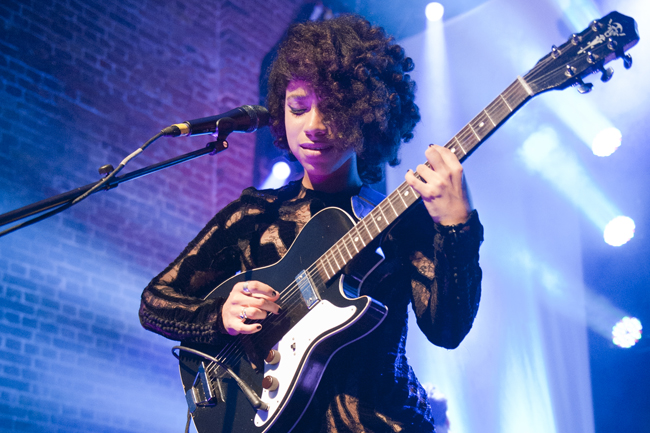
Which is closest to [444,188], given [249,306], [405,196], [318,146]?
[405,196]

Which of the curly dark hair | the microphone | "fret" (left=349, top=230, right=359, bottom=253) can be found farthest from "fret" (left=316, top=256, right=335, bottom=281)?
the microphone

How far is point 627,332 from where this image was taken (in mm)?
4887

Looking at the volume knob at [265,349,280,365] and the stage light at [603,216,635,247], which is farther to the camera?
the stage light at [603,216,635,247]

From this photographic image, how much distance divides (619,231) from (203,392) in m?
4.48

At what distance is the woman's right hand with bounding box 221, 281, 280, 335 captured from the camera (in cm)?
185

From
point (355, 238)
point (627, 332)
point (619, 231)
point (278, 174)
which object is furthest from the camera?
point (278, 174)

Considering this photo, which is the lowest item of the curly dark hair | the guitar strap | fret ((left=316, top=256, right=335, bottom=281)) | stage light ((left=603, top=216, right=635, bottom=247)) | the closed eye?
fret ((left=316, top=256, right=335, bottom=281))

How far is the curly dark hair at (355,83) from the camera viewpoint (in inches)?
88.3

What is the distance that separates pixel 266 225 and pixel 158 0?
466cm

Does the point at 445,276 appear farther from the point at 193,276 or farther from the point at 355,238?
the point at 193,276

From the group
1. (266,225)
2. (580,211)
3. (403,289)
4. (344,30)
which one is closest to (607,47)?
(403,289)

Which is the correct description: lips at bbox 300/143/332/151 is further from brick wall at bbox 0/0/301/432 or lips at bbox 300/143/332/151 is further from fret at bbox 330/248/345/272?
brick wall at bbox 0/0/301/432

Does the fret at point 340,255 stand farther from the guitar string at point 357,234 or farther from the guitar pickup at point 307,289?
the guitar pickup at point 307,289

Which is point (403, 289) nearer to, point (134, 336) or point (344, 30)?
point (344, 30)
